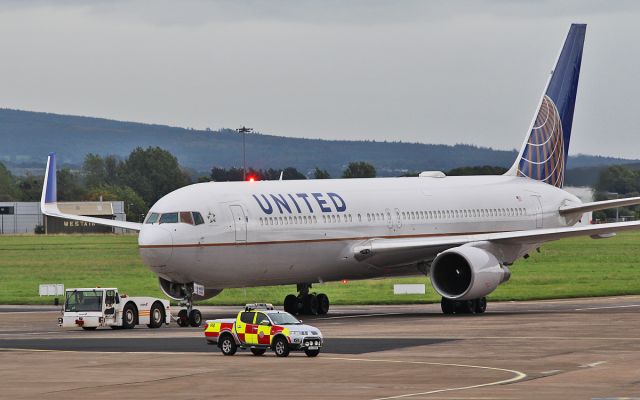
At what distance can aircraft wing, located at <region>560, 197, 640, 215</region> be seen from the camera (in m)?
62.2

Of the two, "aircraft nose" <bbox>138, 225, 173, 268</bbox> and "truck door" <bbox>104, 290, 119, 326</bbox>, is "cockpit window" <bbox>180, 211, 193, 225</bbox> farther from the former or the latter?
"truck door" <bbox>104, 290, 119, 326</bbox>

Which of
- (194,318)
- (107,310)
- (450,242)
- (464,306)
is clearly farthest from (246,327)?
(464,306)

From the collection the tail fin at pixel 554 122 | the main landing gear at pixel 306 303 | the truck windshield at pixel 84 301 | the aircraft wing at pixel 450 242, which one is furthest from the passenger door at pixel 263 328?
the tail fin at pixel 554 122

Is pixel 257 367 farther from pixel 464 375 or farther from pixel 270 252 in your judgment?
pixel 270 252

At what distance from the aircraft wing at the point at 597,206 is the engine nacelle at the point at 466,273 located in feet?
24.2

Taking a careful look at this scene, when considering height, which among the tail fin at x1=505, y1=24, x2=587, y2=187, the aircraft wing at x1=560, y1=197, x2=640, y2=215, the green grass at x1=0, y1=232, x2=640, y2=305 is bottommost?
the green grass at x1=0, y1=232, x2=640, y2=305

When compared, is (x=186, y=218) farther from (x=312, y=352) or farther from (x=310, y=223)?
(x=312, y=352)

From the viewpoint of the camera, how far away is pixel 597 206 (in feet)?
213

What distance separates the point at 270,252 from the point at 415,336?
9739mm

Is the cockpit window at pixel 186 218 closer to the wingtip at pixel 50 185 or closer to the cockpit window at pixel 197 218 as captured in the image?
the cockpit window at pixel 197 218

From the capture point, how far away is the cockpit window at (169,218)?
5244cm

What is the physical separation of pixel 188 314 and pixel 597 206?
68.6ft

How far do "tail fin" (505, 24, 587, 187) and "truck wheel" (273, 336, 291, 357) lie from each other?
32453mm

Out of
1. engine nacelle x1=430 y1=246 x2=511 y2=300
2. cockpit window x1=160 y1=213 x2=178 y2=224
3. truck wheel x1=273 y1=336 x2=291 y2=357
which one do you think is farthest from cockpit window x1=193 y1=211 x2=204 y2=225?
truck wheel x1=273 y1=336 x2=291 y2=357
